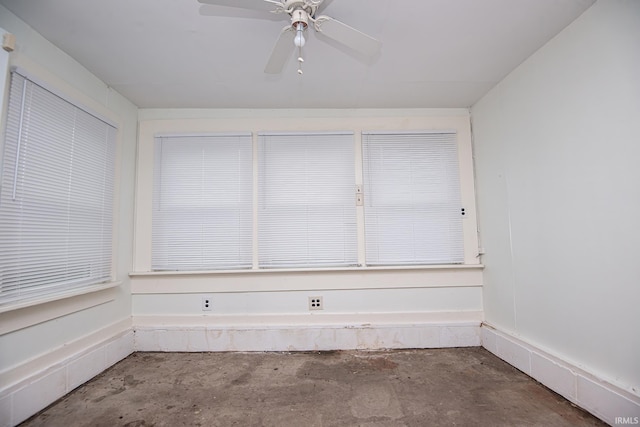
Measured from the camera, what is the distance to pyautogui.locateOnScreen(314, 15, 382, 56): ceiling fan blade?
4.68 ft

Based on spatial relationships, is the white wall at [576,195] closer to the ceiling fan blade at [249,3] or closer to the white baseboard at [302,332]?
the white baseboard at [302,332]

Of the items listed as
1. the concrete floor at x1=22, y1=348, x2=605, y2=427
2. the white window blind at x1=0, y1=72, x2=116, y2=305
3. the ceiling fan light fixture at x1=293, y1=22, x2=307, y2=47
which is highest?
the ceiling fan light fixture at x1=293, y1=22, x2=307, y2=47

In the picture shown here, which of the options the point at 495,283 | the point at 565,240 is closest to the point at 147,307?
the point at 495,283

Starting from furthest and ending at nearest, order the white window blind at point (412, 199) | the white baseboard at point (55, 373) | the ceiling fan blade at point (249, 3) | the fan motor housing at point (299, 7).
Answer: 1. the white window blind at point (412, 199)
2. the white baseboard at point (55, 373)
3. the fan motor housing at point (299, 7)
4. the ceiling fan blade at point (249, 3)

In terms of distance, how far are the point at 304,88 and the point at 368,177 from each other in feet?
3.42

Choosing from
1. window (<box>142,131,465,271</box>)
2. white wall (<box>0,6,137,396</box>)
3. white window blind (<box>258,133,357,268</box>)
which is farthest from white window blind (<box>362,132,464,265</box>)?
white wall (<box>0,6,137,396</box>)

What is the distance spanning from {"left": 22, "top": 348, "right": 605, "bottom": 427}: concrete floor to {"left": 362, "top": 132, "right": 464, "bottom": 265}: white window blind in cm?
95

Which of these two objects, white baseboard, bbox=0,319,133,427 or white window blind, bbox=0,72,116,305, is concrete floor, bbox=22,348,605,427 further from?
white window blind, bbox=0,72,116,305

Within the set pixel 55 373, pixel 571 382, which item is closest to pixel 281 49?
pixel 55 373

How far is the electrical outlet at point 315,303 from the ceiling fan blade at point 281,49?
2.00 meters

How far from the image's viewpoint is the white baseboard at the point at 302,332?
8.59ft

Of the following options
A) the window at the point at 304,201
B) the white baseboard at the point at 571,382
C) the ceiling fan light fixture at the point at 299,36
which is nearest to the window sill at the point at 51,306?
the window at the point at 304,201

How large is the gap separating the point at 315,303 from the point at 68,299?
1.93 meters

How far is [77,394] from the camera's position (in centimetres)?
192
